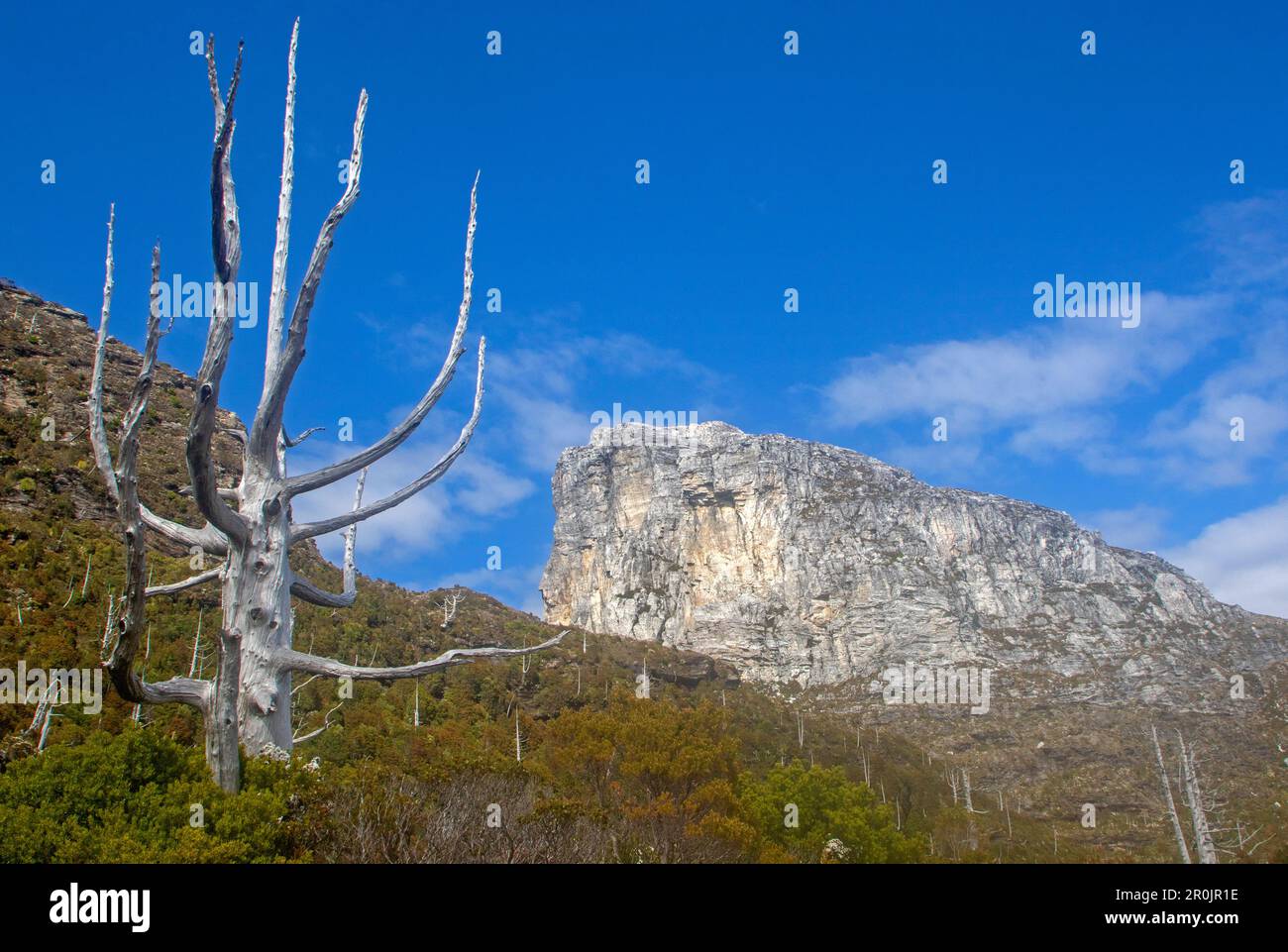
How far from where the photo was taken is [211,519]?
4.60m

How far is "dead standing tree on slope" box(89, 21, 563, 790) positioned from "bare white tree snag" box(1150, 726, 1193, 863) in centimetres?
4514

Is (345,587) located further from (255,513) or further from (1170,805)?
(1170,805)

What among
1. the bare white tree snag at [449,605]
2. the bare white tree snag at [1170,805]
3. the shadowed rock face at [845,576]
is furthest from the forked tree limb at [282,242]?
the shadowed rock face at [845,576]

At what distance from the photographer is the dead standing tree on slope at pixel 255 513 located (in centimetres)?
416

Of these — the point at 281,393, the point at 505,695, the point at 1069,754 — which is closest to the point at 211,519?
the point at 281,393

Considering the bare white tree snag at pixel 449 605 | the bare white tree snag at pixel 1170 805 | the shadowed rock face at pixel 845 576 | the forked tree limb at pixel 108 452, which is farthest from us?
the shadowed rock face at pixel 845 576


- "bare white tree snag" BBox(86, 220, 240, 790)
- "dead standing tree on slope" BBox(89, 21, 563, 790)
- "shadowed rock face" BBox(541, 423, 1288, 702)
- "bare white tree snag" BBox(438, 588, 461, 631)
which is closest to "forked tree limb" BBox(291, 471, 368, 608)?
"dead standing tree on slope" BBox(89, 21, 563, 790)

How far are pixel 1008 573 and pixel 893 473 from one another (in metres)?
17.5

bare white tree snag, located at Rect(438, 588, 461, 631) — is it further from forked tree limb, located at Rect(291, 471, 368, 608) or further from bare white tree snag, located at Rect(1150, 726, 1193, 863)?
forked tree limb, located at Rect(291, 471, 368, 608)

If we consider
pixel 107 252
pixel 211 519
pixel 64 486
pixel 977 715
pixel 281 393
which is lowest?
pixel 977 715

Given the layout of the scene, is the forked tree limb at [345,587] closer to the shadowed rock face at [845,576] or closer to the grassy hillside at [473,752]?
the grassy hillside at [473,752]

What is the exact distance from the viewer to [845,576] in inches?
3716

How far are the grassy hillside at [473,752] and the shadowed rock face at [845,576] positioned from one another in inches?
624
